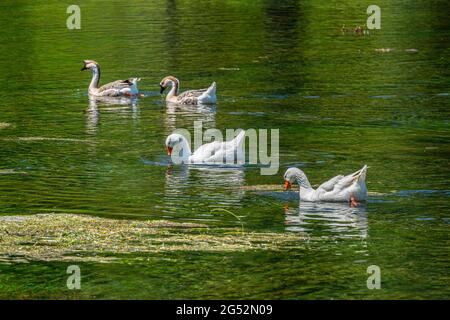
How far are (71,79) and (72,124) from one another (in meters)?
11.3

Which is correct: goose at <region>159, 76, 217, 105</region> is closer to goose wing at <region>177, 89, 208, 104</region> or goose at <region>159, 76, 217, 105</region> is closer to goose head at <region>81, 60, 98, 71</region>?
goose wing at <region>177, 89, 208, 104</region>

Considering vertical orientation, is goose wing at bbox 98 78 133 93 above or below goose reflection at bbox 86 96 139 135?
above

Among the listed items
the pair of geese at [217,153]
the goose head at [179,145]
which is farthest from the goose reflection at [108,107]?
the goose head at [179,145]

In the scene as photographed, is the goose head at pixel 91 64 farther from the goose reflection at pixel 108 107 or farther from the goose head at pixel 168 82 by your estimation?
the goose head at pixel 168 82

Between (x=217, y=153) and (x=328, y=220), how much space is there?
6.67 m

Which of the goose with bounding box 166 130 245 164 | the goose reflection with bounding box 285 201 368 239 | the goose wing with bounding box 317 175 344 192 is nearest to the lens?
Answer: the goose reflection with bounding box 285 201 368 239

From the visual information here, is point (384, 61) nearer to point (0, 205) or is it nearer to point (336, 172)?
point (336, 172)

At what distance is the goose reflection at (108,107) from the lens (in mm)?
37625

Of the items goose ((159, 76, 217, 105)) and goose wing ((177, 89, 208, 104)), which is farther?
goose wing ((177, 89, 208, 104))

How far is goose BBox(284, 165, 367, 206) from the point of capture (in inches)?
966

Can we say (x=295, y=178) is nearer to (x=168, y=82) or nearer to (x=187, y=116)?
(x=187, y=116)

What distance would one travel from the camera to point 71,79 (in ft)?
156

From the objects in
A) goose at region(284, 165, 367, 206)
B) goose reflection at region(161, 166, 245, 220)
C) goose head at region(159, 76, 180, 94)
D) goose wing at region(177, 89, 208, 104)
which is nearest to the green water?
goose reflection at region(161, 166, 245, 220)

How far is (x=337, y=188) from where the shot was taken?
24859 mm
